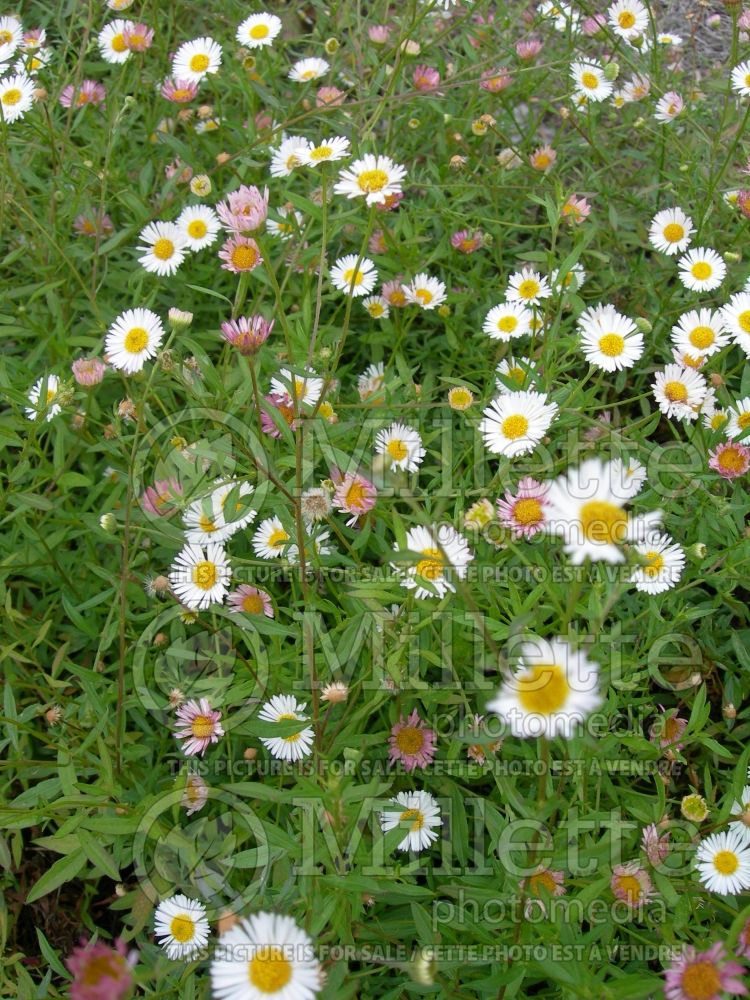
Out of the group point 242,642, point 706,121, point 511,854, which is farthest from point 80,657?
point 706,121

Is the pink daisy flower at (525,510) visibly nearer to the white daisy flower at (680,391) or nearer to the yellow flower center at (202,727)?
the white daisy flower at (680,391)

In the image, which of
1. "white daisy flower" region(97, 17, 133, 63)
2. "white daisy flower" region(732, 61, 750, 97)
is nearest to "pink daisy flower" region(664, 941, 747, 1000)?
"white daisy flower" region(732, 61, 750, 97)

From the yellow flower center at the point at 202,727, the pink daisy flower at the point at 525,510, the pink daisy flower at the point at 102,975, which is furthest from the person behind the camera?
the yellow flower center at the point at 202,727

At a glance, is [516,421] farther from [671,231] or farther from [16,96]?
[16,96]

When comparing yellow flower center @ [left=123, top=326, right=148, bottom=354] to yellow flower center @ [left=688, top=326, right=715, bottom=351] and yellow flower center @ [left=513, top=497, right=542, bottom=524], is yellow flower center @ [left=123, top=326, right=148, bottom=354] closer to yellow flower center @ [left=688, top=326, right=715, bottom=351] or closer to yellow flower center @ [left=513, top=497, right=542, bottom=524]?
yellow flower center @ [left=513, top=497, right=542, bottom=524]

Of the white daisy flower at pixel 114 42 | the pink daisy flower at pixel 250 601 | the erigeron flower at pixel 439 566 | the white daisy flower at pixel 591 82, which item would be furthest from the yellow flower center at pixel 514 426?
the white daisy flower at pixel 114 42

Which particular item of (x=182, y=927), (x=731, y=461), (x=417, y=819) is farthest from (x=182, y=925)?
(x=731, y=461)
